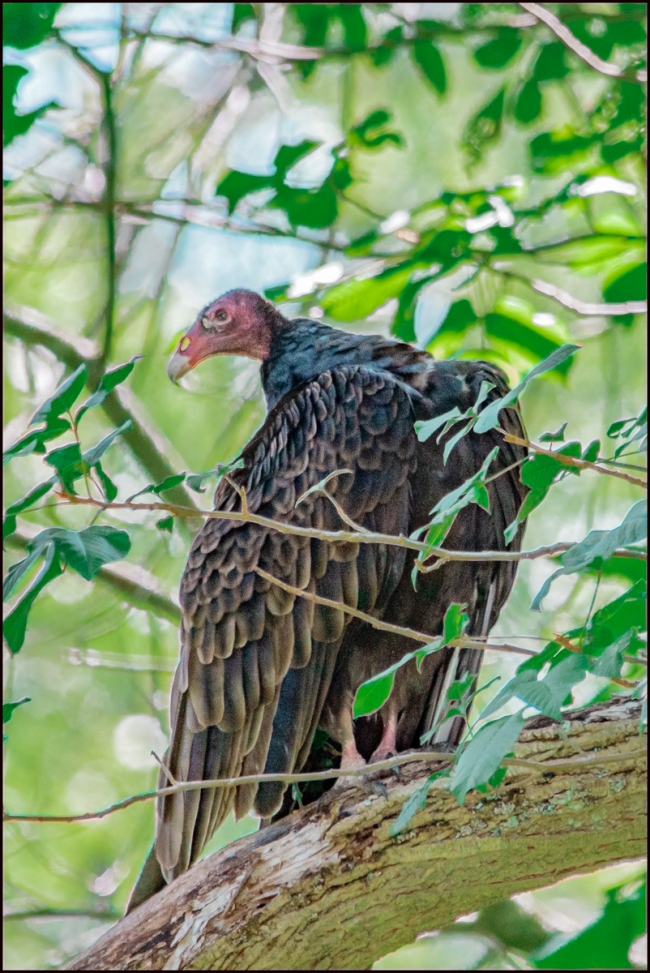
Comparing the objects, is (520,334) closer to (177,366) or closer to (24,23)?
(177,366)

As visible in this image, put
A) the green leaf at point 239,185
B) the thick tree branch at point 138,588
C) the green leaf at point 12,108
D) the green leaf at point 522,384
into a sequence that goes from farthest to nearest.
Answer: the thick tree branch at point 138,588, the green leaf at point 239,185, the green leaf at point 12,108, the green leaf at point 522,384

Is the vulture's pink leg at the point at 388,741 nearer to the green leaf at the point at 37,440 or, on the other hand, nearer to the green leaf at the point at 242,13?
the green leaf at the point at 37,440

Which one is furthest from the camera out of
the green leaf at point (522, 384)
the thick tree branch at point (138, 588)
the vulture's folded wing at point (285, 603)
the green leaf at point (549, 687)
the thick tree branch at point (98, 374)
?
the thick tree branch at point (138, 588)

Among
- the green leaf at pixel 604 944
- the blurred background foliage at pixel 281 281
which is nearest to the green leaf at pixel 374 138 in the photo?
the blurred background foliage at pixel 281 281

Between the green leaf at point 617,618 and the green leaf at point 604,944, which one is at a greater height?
the green leaf at point 617,618

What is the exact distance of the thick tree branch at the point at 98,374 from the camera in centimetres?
442

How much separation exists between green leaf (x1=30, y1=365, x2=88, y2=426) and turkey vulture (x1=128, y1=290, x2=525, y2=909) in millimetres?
960

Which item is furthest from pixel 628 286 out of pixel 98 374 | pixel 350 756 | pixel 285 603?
pixel 98 374

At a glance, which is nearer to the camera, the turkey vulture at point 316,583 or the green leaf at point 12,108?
the turkey vulture at point 316,583

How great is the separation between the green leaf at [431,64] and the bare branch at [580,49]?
378 mm

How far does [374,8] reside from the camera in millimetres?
4434

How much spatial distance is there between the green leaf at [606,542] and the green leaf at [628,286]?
69.7 inches

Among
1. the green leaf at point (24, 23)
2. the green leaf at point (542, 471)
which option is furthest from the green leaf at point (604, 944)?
the green leaf at point (24, 23)

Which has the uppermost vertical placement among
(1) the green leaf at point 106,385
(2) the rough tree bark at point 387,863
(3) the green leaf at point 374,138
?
(3) the green leaf at point 374,138
